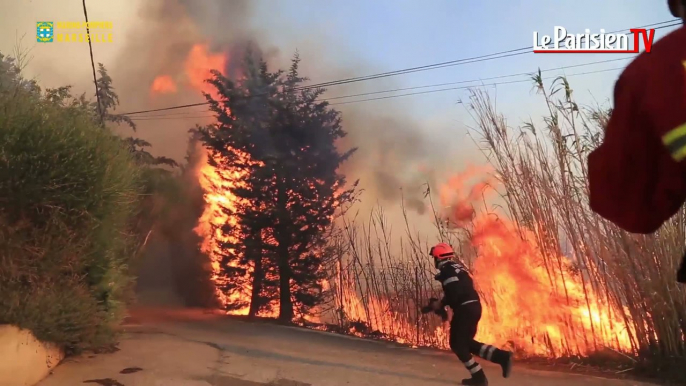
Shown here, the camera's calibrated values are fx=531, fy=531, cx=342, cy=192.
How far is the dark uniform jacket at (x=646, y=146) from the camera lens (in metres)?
0.90

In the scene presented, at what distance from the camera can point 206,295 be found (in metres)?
17.5

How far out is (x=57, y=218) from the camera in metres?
5.39

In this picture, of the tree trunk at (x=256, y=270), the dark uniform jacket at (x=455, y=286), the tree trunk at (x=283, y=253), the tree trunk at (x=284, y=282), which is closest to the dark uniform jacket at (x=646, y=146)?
the dark uniform jacket at (x=455, y=286)

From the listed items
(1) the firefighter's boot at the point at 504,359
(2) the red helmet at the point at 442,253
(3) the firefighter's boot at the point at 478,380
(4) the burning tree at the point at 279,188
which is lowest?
(3) the firefighter's boot at the point at 478,380

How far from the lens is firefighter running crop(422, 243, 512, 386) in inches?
227

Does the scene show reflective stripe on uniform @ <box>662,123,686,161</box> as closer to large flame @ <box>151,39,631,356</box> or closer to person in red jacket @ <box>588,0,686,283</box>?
person in red jacket @ <box>588,0,686,283</box>

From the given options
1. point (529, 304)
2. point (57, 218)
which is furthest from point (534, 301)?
point (57, 218)

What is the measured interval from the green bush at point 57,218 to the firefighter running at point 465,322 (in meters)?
3.87

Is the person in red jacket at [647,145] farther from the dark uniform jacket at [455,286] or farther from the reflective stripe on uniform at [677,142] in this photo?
the dark uniform jacket at [455,286]

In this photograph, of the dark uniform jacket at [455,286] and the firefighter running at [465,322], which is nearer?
the firefighter running at [465,322]

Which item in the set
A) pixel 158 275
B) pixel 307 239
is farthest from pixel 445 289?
pixel 158 275

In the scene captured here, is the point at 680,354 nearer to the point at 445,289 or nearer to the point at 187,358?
the point at 445,289

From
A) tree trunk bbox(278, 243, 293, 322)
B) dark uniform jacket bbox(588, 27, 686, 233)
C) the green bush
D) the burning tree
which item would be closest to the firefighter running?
the green bush

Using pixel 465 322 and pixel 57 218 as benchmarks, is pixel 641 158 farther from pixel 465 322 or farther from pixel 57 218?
pixel 57 218
